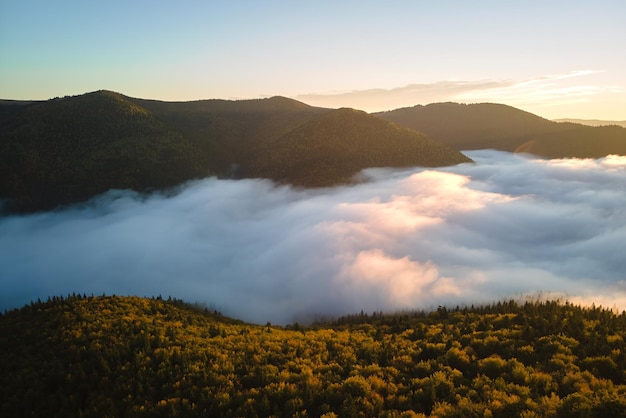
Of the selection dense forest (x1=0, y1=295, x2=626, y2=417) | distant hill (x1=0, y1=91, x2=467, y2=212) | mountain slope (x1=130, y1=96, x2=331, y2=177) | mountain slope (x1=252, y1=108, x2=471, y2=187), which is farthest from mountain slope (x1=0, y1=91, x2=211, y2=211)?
dense forest (x1=0, y1=295, x2=626, y2=417)

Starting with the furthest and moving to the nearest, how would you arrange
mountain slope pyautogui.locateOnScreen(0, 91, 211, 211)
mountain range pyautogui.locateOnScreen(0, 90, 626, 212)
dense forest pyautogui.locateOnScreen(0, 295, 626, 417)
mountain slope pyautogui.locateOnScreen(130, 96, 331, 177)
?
mountain slope pyautogui.locateOnScreen(130, 96, 331, 177)
mountain range pyautogui.locateOnScreen(0, 90, 626, 212)
mountain slope pyautogui.locateOnScreen(0, 91, 211, 211)
dense forest pyautogui.locateOnScreen(0, 295, 626, 417)

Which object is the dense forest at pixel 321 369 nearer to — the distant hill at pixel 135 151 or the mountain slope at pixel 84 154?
the mountain slope at pixel 84 154

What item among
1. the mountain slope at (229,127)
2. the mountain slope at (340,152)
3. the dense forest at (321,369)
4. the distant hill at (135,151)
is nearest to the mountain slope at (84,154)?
the distant hill at (135,151)

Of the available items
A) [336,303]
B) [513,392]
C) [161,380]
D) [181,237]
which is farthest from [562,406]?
[181,237]

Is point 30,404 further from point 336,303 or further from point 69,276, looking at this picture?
point 69,276

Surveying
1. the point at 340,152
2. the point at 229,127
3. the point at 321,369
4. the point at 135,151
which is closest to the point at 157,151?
the point at 135,151

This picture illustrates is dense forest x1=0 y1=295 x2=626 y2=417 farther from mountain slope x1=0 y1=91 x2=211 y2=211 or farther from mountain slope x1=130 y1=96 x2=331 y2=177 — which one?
mountain slope x1=130 y1=96 x2=331 y2=177
